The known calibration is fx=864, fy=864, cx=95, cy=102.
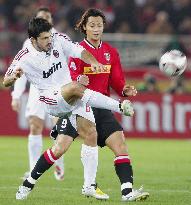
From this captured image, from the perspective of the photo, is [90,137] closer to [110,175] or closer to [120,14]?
[110,175]

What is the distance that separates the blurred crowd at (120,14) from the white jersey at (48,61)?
14.1 m

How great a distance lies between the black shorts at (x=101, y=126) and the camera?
9930 millimetres

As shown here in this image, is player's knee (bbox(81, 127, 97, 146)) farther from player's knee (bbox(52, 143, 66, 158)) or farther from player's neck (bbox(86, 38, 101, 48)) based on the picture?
player's neck (bbox(86, 38, 101, 48))

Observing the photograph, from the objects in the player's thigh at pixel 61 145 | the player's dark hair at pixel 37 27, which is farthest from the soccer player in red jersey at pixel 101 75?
the player's dark hair at pixel 37 27

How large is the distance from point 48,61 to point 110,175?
3552 millimetres

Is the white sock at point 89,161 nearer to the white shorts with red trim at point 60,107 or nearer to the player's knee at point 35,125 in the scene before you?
A: the white shorts with red trim at point 60,107

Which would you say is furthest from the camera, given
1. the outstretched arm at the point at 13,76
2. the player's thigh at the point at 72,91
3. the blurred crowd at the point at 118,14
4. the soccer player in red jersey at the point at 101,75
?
the blurred crowd at the point at 118,14

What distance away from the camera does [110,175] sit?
1291cm

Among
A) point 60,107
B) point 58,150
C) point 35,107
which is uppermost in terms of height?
point 35,107

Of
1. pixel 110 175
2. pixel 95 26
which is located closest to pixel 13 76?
pixel 95 26

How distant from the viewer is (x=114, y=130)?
990 centimetres

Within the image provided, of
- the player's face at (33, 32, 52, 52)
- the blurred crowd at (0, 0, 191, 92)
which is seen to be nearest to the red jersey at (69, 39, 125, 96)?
the player's face at (33, 32, 52, 52)

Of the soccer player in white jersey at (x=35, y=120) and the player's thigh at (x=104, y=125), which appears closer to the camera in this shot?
the player's thigh at (x=104, y=125)

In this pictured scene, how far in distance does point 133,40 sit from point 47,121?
10.5 ft
